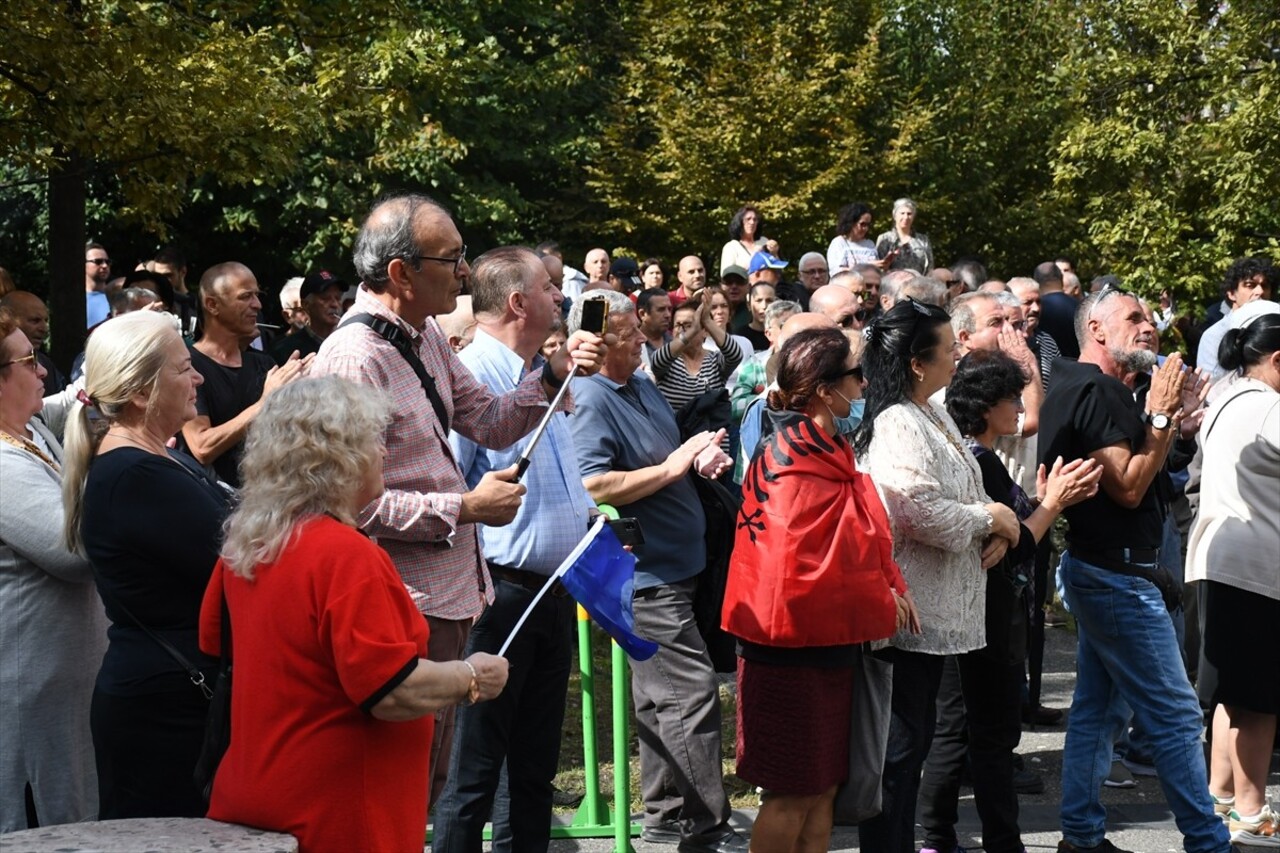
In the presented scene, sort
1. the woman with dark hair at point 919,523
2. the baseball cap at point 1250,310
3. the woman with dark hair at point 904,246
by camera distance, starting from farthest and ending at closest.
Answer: the woman with dark hair at point 904,246, the baseball cap at point 1250,310, the woman with dark hair at point 919,523

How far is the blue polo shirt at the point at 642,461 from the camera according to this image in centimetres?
622

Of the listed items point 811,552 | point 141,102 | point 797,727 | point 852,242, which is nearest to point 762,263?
point 852,242

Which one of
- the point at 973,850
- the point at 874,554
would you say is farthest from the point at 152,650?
the point at 973,850

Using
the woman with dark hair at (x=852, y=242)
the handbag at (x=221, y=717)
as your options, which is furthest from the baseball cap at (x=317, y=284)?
the woman with dark hair at (x=852, y=242)

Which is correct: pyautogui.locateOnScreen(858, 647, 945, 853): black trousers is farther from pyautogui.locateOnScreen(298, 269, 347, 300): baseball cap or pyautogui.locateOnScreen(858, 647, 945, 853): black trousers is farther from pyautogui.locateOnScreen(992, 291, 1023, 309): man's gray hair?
pyautogui.locateOnScreen(298, 269, 347, 300): baseball cap

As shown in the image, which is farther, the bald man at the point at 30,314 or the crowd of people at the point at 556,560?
the bald man at the point at 30,314

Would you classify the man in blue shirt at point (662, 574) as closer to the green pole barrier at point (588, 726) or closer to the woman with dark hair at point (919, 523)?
the green pole barrier at point (588, 726)

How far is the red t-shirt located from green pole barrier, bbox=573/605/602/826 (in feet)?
9.60

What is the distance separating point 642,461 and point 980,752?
178cm

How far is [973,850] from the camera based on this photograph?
21.5 feet

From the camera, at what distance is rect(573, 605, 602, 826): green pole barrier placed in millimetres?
6410

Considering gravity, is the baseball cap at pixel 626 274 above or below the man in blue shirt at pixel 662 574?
above

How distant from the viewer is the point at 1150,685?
617cm

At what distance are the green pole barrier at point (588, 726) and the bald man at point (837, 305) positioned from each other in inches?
94.0
